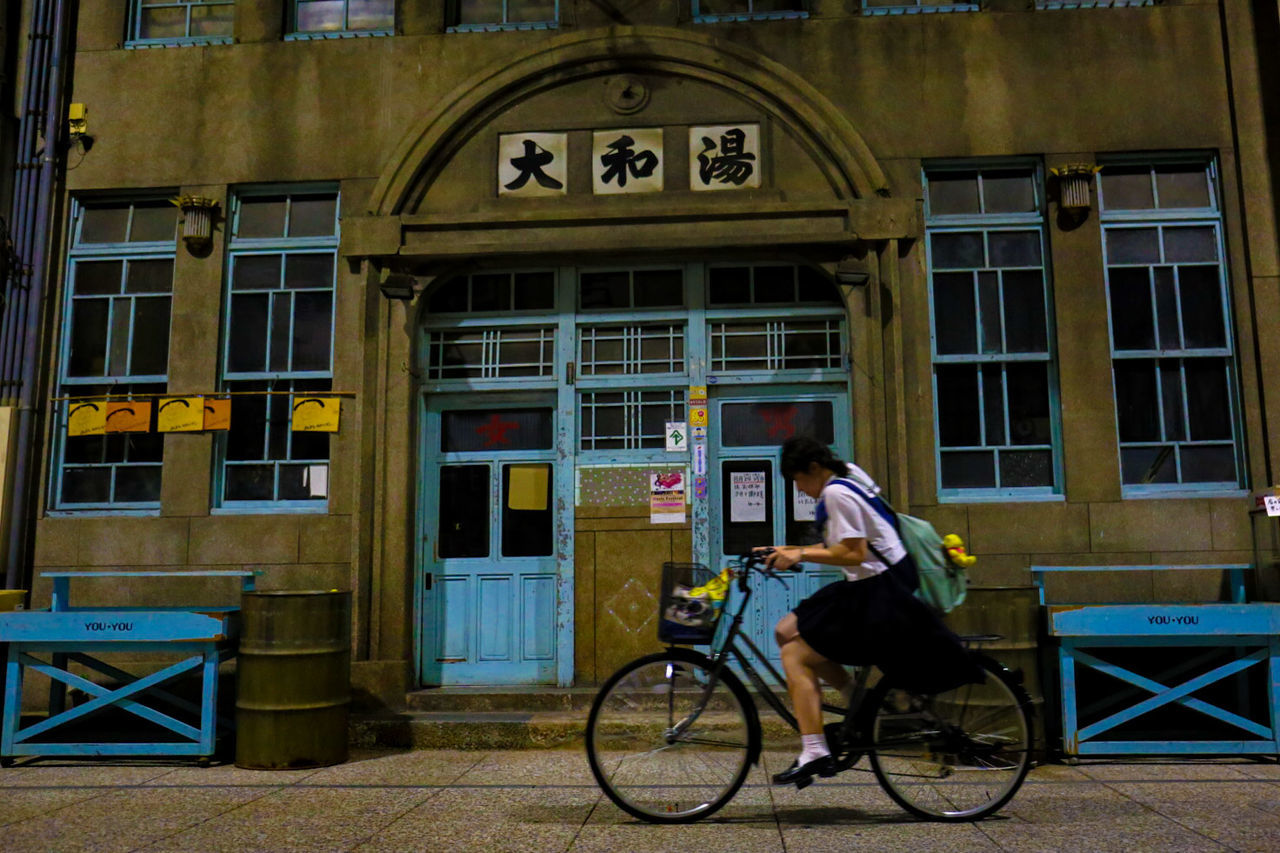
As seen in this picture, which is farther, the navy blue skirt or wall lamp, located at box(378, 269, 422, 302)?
wall lamp, located at box(378, 269, 422, 302)

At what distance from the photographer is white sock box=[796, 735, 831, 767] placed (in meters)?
4.96

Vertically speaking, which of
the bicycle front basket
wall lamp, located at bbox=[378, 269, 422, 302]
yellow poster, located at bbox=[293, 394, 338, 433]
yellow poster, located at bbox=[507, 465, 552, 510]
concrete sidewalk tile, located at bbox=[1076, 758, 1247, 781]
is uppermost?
wall lamp, located at bbox=[378, 269, 422, 302]

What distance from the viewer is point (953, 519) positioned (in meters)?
8.12

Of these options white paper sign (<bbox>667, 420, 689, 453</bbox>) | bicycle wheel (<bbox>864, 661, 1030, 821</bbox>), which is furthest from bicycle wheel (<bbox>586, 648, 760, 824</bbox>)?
white paper sign (<bbox>667, 420, 689, 453</bbox>)

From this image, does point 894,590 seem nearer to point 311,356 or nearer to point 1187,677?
point 1187,677

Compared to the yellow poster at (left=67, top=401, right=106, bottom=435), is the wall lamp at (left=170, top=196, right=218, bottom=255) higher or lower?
higher

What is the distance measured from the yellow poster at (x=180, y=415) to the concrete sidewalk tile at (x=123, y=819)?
331 cm

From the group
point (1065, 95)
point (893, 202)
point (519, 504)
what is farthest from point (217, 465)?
point (1065, 95)

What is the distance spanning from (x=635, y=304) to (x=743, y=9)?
266 centimetres

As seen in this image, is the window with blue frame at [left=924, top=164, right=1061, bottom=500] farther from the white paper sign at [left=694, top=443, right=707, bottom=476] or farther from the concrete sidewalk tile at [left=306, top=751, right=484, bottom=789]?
the concrete sidewalk tile at [left=306, top=751, right=484, bottom=789]

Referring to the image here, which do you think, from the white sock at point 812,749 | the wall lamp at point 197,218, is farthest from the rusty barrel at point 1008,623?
the wall lamp at point 197,218

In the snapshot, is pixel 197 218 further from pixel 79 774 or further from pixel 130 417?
pixel 79 774

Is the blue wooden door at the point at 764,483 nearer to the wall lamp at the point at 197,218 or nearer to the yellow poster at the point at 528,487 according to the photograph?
the yellow poster at the point at 528,487

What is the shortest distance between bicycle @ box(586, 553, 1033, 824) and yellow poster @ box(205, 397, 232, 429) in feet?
16.4
